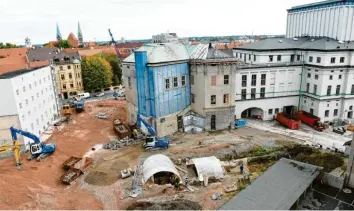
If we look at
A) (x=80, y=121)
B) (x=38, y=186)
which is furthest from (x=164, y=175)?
(x=80, y=121)

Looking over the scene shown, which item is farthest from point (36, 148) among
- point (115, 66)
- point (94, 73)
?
point (115, 66)

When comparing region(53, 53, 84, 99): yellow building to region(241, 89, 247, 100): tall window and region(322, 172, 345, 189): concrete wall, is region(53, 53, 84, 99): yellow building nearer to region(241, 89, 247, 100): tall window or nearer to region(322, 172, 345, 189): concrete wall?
region(241, 89, 247, 100): tall window

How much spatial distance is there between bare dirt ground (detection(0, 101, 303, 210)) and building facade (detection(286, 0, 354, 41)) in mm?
23456

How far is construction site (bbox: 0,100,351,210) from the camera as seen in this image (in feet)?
78.6

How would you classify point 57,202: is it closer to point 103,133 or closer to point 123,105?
point 103,133

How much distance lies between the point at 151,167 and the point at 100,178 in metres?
6.03

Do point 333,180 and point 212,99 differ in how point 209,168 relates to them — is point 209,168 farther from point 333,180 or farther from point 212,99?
point 212,99

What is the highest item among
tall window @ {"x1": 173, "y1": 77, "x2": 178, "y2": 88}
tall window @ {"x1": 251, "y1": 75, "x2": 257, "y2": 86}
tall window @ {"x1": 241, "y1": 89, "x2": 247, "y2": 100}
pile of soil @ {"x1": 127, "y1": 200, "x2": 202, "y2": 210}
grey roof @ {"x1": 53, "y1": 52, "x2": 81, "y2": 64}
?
grey roof @ {"x1": 53, "y1": 52, "x2": 81, "y2": 64}

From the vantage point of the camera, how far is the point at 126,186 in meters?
26.5

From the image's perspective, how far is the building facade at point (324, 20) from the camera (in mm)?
45656

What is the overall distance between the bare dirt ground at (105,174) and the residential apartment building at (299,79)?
8.03 m

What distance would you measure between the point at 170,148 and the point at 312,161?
17.8 metres

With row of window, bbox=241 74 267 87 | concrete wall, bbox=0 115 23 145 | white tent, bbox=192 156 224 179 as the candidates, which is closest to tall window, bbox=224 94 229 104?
row of window, bbox=241 74 267 87

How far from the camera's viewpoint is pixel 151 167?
27266 mm
